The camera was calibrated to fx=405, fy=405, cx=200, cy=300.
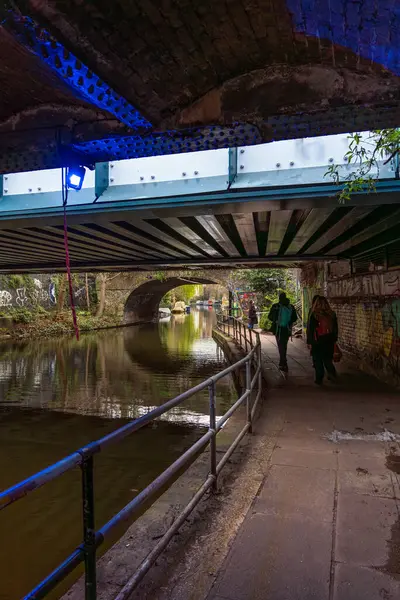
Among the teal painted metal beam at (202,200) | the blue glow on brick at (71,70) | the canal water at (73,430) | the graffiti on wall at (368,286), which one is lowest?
the canal water at (73,430)

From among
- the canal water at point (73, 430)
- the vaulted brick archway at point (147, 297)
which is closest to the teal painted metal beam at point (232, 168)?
the canal water at point (73, 430)

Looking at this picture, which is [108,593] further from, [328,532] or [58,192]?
[58,192]

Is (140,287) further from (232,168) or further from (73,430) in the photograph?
(232,168)

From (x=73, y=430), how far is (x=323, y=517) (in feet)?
16.4

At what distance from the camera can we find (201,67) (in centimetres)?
230

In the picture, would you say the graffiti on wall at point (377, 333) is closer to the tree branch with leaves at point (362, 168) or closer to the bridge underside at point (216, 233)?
the bridge underside at point (216, 233)

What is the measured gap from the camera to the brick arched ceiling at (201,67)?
187 centimetres

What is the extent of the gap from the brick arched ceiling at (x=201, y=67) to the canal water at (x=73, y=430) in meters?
3.48

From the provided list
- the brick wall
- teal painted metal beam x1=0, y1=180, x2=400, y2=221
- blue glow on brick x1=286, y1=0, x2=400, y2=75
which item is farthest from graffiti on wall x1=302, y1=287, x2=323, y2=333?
blue glow on brick x1=286, y1=0, x2=400, y2=75

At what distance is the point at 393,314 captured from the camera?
7109 millimetres

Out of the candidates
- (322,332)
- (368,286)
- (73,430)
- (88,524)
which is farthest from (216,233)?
(88,524)

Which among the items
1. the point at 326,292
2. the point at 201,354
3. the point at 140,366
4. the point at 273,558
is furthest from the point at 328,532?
the point at 201,354

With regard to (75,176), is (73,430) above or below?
below

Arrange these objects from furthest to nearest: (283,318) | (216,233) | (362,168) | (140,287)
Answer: (140,287) → (283,318) → (216,233) → (362,168)
